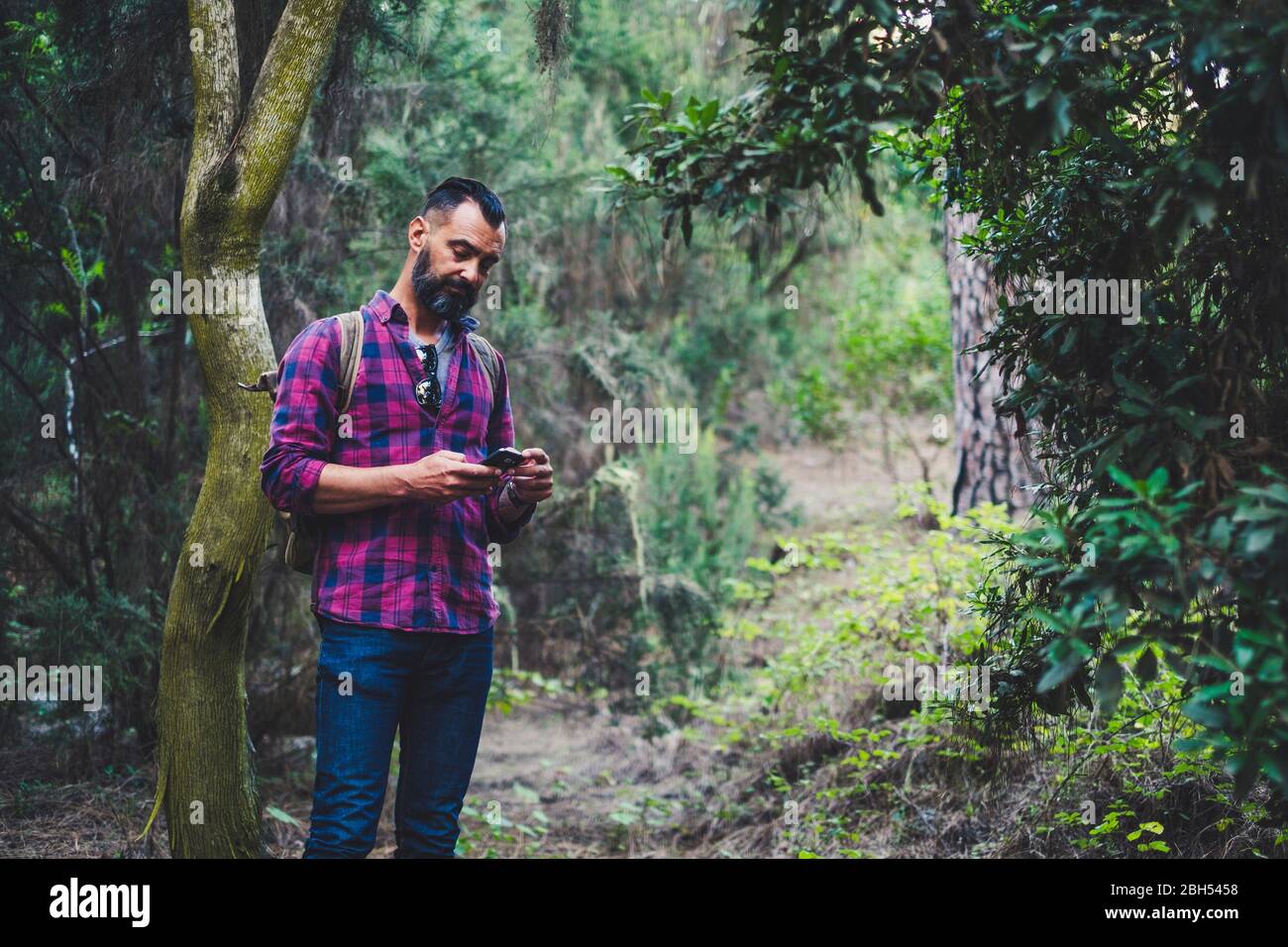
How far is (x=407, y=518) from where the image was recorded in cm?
290

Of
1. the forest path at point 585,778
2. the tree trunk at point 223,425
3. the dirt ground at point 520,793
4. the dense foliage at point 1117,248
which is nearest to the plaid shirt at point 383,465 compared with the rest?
the tree trunk at point 223,425

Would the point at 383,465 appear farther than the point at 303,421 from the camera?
Yes

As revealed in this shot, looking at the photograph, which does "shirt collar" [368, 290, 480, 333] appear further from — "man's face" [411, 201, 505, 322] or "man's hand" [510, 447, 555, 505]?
"man's hand" [510, 447, 555, 505]

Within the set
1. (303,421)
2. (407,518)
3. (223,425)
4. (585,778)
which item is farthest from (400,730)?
(585,778)

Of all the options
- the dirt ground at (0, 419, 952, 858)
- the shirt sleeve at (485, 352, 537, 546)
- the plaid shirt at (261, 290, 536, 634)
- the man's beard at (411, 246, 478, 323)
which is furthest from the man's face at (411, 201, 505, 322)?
the dirt ground at (0, 419, 952, 858)

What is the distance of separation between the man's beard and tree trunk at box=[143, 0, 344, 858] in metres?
0.74

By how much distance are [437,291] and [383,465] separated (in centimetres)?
52

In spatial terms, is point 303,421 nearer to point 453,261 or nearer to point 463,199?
point 453,261

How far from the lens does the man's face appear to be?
3.02 m

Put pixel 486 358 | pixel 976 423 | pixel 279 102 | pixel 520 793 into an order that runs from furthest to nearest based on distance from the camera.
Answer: pixel 520 793
pixel 976 423
pixel 279 102
pixel 486 358

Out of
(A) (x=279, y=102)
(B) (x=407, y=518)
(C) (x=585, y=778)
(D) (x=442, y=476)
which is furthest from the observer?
(C) (x=585, y=778)

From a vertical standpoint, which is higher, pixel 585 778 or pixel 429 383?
pixel 429 383

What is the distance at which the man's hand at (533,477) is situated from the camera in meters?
2.95
